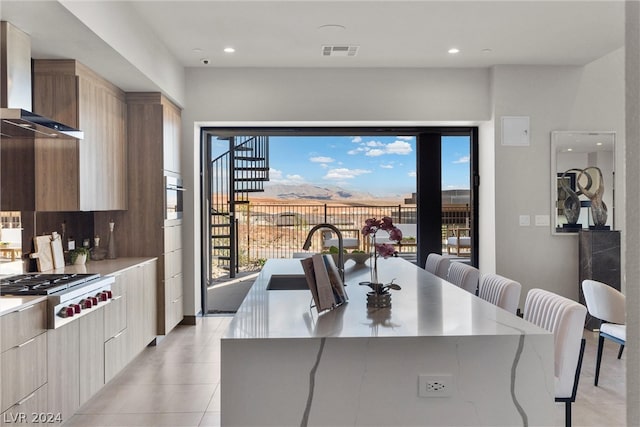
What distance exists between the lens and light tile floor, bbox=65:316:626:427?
291 centimetres

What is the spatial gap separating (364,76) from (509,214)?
87.4 inches

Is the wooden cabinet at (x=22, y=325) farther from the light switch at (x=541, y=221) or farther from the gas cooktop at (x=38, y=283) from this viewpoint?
the light switch at (x=541, y=221)

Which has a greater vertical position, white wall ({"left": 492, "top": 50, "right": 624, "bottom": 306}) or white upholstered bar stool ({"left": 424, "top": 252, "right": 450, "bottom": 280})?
white wall ({"left": 492, "top": 50, "right": 624, "bottom": 306})

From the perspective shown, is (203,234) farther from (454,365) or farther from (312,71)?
(454,365)

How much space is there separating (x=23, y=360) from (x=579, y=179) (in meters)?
5.32

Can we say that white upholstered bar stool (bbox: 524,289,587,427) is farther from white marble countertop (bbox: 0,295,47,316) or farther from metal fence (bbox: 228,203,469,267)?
metal fence (bbox: 228,203,469,267)

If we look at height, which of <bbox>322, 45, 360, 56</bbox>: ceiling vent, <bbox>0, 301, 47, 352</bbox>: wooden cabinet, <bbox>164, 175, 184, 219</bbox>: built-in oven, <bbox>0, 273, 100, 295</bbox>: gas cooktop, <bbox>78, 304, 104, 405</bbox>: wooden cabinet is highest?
<bbox>322, 45, 360, 56</bbox>: ceiling vent

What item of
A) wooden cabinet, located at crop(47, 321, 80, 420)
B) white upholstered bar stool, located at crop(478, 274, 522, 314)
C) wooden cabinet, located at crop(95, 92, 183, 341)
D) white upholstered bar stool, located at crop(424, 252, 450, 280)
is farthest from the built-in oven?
white upholstered bar stool, located at crop(478, 274, 522, 314)

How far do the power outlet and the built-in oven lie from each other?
11.5 ft

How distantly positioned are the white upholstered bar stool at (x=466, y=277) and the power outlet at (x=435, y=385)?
1573 mm

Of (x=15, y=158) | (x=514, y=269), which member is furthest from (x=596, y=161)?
(x=15, y=158)

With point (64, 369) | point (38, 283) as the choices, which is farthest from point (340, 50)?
point (64, 369)

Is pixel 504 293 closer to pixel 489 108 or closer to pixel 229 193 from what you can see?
pixel 489 108

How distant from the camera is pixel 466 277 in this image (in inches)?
131
